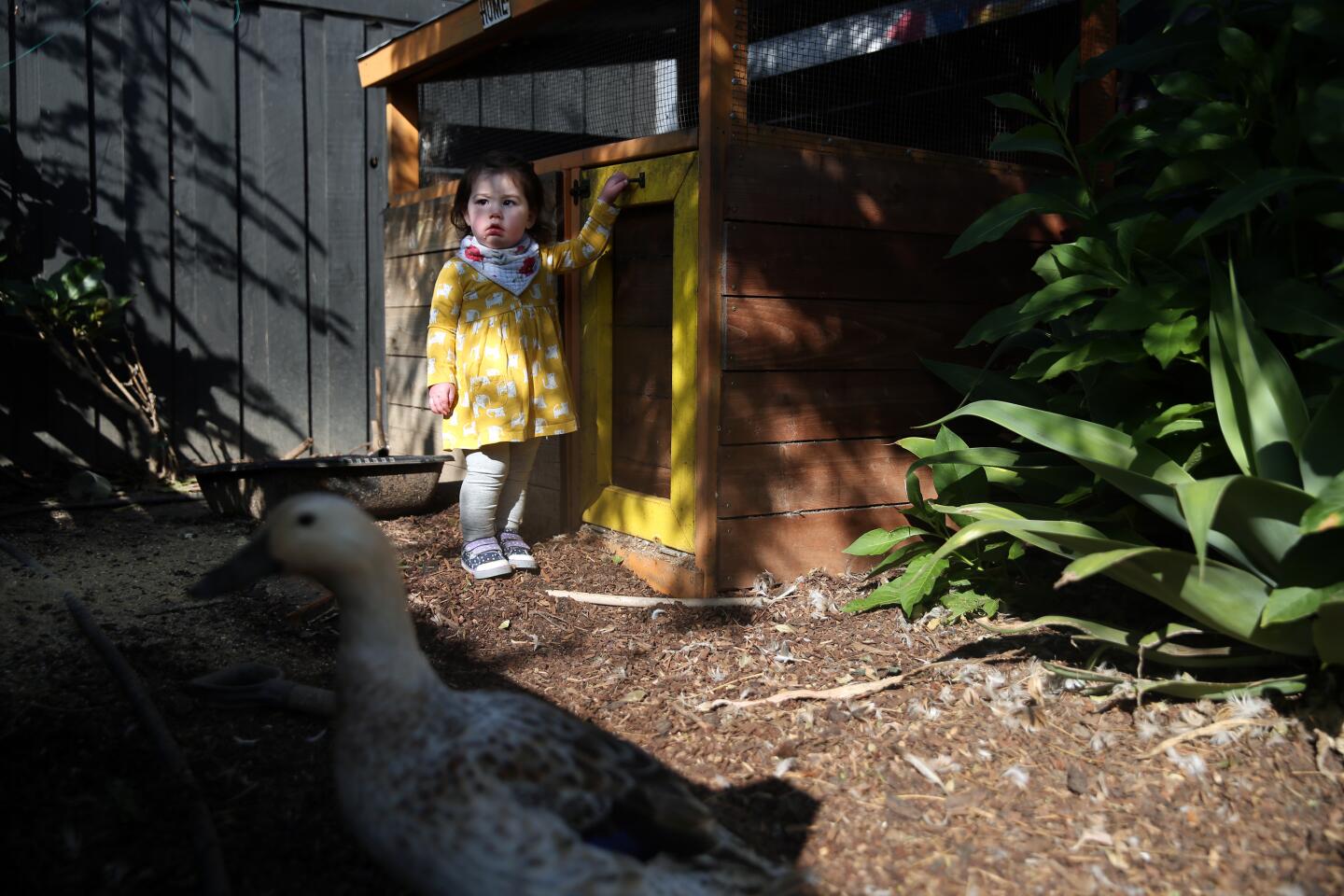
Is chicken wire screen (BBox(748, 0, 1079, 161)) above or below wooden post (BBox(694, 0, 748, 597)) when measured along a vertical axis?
above

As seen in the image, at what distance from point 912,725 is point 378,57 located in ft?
14.7

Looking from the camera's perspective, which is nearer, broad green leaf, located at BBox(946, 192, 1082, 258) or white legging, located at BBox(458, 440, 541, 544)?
broad green leaf, located at BBox(946, 192, 1082, 258)

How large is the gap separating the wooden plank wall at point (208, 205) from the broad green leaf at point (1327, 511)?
5.51 m

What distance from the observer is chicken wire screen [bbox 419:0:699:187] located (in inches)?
158

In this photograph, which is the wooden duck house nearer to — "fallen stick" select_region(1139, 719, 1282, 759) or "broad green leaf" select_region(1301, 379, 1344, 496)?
"fallen stick" select_region(1139, 719, 1282, 759)

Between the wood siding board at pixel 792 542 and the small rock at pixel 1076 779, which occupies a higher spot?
the wood siding board at pixel 792 542

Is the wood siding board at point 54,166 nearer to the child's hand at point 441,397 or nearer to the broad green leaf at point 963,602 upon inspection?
the child's hand at point 441,397

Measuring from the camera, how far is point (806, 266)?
11.9 ft

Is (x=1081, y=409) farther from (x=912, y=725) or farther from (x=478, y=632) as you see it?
(x=478, y=632)

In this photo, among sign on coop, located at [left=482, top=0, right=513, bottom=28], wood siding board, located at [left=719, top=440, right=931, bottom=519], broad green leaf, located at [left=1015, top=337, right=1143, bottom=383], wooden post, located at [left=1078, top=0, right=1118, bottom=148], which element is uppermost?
sign on coop, located at [left=482, top=0, right=513, bottom=28]

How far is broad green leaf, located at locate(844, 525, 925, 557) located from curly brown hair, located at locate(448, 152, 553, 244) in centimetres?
185

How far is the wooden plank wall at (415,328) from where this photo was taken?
4.69 metres

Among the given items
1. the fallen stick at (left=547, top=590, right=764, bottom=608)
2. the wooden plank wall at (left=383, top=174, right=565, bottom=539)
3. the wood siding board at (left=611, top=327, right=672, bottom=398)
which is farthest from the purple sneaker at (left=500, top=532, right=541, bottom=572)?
the wood siding board at (left=611, top=327, right=672, bottom=398)

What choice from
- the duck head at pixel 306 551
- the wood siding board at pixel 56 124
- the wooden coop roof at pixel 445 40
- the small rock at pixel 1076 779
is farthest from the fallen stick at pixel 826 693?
the wood siding board at pixel 56 124
